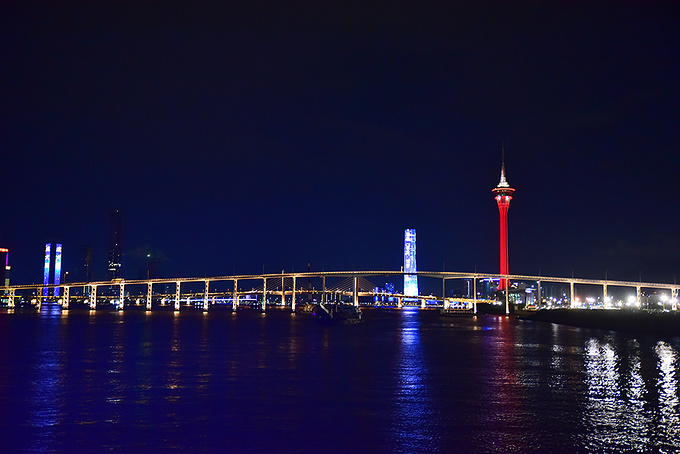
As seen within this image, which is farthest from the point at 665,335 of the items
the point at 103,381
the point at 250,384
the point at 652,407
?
the point at 103,381

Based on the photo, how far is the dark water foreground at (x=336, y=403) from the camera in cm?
1560

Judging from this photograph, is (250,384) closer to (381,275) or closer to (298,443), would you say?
(298,443)

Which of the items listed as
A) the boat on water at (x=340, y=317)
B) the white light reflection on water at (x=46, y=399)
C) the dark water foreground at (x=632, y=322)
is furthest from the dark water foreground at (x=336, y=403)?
the boat on water at (x=340, y=317)

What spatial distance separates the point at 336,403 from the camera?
832 inches

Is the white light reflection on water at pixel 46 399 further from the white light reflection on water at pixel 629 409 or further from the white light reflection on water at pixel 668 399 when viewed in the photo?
the white light reflection on water at pixel 668 399

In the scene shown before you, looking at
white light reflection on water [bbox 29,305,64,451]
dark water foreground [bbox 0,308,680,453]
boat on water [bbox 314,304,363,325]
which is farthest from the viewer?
boat on water [bbox 314,304,363,325]

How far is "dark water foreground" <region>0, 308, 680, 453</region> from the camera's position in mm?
15602

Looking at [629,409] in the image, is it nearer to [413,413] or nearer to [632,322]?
[413,413]

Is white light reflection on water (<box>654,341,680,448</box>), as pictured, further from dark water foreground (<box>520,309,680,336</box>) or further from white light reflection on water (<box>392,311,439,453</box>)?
dark water foreground (<box>520,309,680,336</box>)

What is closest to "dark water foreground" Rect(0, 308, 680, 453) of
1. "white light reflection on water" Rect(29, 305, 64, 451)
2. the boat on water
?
"white light reflection on water" Rect(29, 305, 64, 451)

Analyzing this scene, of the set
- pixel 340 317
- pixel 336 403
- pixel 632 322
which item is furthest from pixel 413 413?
pixel 340 317

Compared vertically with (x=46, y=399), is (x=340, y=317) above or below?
below

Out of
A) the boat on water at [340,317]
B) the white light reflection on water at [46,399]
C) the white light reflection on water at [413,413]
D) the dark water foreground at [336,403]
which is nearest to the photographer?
the white light reflection on water at [413,413]

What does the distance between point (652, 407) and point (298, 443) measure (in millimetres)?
12237
